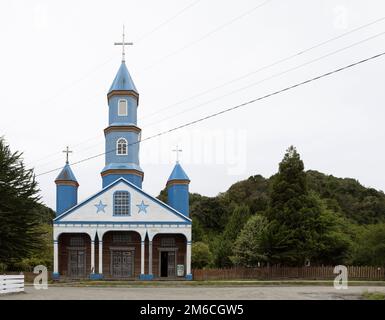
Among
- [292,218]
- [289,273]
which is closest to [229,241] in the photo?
[289,273]

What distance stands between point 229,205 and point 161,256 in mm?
43468

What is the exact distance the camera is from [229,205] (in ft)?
279

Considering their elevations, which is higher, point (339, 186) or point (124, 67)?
point (124, 67)

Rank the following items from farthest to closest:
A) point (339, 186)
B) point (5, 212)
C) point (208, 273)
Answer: point (339, 186) → point (208, 273) → point (5, 212)

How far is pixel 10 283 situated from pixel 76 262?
1779cm

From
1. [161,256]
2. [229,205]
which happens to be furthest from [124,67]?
[229,205]

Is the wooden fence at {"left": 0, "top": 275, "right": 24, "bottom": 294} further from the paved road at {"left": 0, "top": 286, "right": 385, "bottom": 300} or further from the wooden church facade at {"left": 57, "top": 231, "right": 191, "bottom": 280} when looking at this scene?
the wooden church facade at {"left": 57, "top": 231, "right": 191, "bottom": 280}

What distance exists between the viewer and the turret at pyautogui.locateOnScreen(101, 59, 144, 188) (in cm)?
4466

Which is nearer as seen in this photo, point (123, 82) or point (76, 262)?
point (76, 262)

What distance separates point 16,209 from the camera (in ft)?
125
